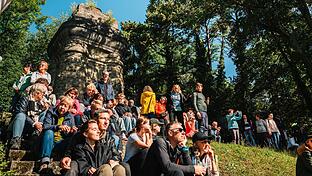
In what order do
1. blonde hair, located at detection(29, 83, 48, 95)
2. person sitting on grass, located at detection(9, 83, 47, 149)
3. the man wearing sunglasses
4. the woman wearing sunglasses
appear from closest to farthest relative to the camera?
the man wearing sunglasses → the woman wearing sunglasses → person sitting on grass, located at detection(9, 83, 47, 149) → blonde hair, located at detection(29, 83, 48, 95)

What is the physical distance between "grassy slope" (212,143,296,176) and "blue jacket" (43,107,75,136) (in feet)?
14.2

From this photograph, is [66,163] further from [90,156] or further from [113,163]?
[113,163]

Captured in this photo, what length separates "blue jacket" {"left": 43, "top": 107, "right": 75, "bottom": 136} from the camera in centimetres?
610

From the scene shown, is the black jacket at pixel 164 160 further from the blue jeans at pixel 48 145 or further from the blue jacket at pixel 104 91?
the blue jacket at pixel 104 91

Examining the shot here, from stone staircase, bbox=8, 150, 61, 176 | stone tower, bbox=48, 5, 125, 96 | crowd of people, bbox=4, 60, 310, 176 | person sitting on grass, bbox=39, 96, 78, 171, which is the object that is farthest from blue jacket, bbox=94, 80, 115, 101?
stone staircase, bbox=8, 150, 61, 176

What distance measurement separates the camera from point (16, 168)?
18.4 feet

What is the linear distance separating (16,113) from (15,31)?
2208 cm

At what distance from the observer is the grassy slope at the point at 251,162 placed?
9335 millimetres

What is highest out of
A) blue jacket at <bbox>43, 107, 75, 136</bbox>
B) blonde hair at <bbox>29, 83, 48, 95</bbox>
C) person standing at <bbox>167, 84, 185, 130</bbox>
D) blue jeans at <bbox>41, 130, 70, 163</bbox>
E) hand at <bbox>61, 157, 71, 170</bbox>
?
person standing at <bbox>167, 84, 185, 130</bbox>

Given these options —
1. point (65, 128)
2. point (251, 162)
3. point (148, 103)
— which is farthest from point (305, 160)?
point (148, 103)

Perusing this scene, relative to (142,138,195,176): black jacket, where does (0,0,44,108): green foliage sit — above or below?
above

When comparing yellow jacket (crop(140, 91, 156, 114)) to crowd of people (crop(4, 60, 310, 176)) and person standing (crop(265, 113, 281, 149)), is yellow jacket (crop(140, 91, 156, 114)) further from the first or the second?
person standing (crop(265, 113, 281, 149))

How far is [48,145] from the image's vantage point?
583cm

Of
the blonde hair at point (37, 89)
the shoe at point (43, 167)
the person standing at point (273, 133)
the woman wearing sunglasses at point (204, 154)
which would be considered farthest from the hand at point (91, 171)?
the person standing at point (273, 133)
